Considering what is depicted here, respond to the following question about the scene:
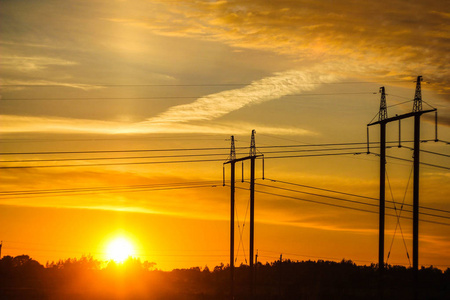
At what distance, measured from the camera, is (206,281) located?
5851 inches

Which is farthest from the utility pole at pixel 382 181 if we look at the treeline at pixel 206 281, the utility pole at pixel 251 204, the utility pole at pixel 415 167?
the treeline at pixel 206 281

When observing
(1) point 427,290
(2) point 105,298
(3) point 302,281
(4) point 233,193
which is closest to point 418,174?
(4) point 233,193

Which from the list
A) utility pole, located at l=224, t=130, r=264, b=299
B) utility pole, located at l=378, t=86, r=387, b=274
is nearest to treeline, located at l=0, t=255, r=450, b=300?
utility pole, located at l=224, t=130, r=264, b=299

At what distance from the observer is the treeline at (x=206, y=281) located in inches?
4291

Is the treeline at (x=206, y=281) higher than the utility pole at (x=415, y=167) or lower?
lower

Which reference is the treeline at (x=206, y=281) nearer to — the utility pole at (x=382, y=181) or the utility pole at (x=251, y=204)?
the utility pole at (x=251, y=204)

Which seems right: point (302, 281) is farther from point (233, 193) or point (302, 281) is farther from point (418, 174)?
point (418, 174)

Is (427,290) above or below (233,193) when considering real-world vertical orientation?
below

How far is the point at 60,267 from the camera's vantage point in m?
169

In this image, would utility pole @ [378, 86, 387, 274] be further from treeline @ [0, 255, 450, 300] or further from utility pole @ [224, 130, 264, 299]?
treeline @ [0, 255, 450, 300]

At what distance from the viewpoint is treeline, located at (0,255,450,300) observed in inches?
4291

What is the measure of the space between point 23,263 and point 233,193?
9294cm

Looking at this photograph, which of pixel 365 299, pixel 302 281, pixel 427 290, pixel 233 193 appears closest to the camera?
pixel 233 193

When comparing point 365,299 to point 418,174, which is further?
point 365,299
